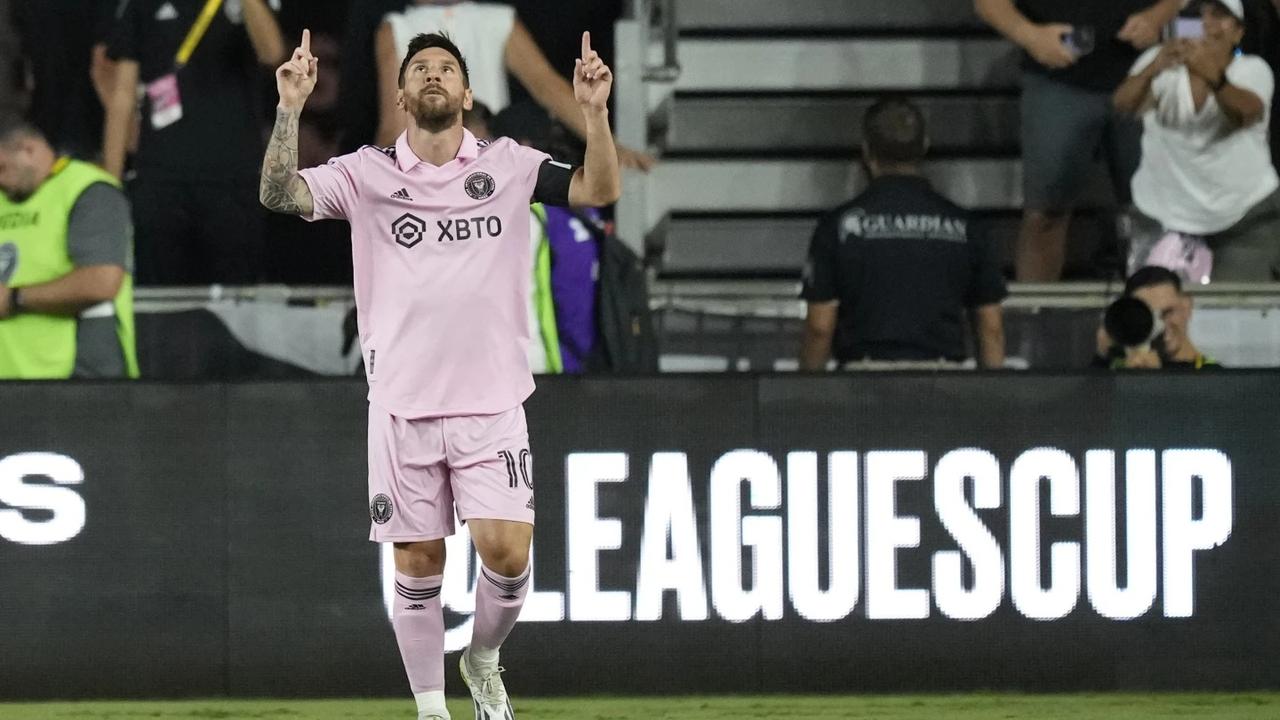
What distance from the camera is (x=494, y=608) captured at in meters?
6.57

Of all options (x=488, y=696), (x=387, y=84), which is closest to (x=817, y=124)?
(x=387, y=84)

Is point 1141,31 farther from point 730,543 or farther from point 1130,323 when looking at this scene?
point 730,543

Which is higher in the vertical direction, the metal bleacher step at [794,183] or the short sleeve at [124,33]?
the short sleeve at [124,33]

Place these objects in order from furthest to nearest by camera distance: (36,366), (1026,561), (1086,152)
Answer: (1086,152)
(36,366)
(1026,561)

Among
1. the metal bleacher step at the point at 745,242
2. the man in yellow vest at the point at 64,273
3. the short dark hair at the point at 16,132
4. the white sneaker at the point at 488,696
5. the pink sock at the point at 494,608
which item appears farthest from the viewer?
the metal bleacher step at the point at 745,242

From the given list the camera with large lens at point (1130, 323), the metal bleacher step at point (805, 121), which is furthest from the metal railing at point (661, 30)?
the camera with large lens at point (1130, 323)

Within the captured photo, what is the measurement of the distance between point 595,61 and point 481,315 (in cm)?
83

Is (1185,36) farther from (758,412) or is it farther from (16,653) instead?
(16,653)

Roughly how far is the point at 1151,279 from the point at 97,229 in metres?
4.21

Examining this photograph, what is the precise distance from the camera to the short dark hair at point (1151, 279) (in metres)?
8.64

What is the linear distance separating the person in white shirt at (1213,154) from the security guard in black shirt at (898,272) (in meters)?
1.64

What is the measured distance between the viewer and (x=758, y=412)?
7.76 meters

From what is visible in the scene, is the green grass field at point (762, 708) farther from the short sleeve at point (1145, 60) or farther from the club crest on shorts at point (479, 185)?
the short sleeve at point (1145, 60)

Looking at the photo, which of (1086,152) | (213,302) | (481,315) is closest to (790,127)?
(1086,152)
